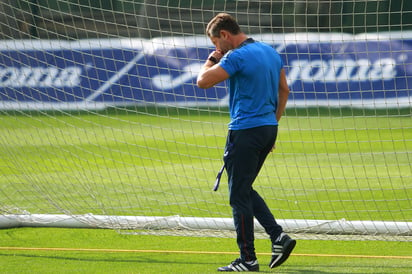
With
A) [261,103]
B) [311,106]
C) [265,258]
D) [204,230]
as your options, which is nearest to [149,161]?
[311,106]

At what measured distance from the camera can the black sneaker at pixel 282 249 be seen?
5406 millimetres

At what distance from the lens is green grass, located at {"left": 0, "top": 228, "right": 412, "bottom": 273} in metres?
5.67

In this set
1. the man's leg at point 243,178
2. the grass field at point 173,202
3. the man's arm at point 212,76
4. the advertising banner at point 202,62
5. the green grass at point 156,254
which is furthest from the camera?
the advertising banner at point 202,62

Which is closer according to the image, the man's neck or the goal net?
the man's neck

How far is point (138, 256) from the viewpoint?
244 inches

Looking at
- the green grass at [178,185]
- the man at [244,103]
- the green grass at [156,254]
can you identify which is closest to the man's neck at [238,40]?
the man at [244,103]

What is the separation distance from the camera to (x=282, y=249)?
541 centimetres

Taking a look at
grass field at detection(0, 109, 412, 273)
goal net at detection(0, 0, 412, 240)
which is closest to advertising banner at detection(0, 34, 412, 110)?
goal net at detection(0, 0, 412, 240)

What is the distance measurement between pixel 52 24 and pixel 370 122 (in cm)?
955

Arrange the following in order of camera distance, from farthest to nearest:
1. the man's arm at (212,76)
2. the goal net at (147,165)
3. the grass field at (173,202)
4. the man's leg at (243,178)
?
the goal net at (147,165)
the grass field at (173,202)
the man's leg at (243,178)
the man's arm at (212,76)

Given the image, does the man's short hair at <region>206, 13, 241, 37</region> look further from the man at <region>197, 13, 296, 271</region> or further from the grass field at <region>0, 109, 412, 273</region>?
the grass field at <region>0, 109, 412, 273</region>

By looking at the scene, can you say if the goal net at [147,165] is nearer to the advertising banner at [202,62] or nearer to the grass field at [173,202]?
the grass field at [173,202]

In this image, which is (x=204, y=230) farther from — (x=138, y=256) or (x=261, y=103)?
(x=261, y=103)

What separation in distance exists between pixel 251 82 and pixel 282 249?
1198mm
